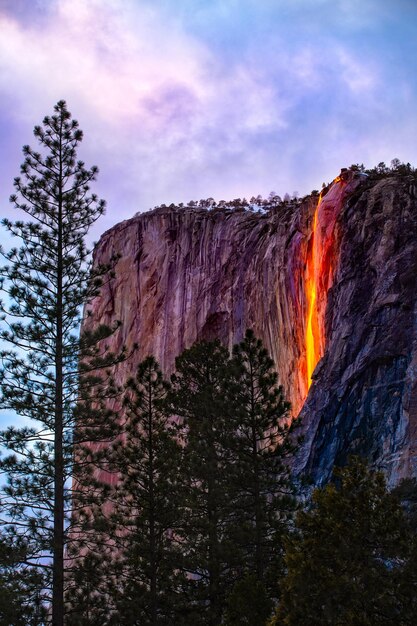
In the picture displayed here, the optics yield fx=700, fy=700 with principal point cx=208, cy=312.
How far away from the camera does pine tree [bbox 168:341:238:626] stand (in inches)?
787

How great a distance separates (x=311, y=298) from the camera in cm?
3669

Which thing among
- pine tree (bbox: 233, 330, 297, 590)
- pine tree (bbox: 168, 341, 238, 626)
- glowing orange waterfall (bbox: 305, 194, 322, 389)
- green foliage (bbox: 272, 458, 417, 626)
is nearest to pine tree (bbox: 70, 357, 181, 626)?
pine tree (bbox: 168, 341, 238, 626)

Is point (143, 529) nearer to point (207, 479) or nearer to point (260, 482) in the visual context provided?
point (207, 479)

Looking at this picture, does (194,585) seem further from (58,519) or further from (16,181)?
(16,181)

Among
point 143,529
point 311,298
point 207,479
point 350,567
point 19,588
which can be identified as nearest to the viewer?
point 350,567

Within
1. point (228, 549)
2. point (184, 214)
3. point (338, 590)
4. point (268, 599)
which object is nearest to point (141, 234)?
point (184, 214)

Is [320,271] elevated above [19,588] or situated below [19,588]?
above

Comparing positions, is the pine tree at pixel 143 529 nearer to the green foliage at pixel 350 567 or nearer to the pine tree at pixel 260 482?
the pine tree at pixel 260 482

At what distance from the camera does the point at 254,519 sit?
65.9 ft

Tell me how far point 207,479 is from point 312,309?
638 inches

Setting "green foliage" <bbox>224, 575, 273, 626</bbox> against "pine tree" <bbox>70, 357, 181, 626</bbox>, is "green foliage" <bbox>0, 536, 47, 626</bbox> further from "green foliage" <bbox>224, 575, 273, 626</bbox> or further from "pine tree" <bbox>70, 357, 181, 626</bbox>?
"green foliage" <bbox>224, 575, 273, 626</bbox>

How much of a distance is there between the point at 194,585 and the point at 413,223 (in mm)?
16693

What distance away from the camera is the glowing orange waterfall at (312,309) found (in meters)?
33.9

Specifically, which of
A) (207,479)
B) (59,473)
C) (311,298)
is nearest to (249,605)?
(59,473)
